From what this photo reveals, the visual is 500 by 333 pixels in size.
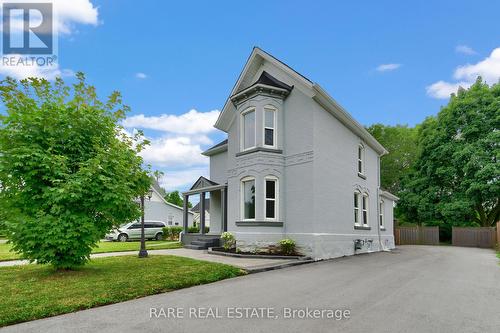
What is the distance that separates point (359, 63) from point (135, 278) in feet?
46.2

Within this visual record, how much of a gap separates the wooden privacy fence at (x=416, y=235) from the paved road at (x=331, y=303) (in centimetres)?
1800

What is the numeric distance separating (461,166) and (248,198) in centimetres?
2029

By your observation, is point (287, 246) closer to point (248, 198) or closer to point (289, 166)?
point (248, 198)

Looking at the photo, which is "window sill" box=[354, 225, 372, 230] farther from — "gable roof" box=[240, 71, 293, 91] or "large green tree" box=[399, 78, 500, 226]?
"large green tree" box=[399, 78, 500, 226]

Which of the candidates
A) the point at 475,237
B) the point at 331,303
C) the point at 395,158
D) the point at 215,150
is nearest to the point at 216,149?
the point at 215,150

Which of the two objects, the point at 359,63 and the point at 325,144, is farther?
the point at 359,63

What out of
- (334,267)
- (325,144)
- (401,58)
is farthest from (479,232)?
(334,267)

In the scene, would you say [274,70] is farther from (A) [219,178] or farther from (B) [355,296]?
(B) [355,296]

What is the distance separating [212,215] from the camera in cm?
2091

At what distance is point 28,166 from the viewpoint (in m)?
8.35

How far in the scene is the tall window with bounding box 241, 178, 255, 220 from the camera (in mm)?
14619

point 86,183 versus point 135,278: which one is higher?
point 86,183

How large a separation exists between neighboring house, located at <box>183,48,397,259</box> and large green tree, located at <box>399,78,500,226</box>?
13.7 metres

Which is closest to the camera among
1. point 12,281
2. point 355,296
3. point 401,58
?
point 355,296
